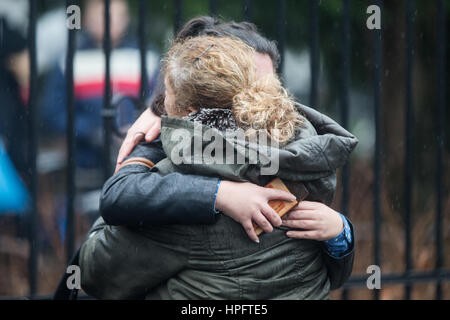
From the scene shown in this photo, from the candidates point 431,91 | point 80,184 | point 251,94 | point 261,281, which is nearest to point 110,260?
point 261,281

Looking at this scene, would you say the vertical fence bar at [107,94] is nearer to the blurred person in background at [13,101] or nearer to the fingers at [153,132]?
the fingers at [153,132]

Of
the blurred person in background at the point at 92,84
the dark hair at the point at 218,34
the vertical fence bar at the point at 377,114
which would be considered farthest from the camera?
the blurred person in background at the point at 92,84

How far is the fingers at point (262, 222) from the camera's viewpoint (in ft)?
5.35

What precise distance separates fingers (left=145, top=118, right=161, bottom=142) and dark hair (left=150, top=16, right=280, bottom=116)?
73 mm

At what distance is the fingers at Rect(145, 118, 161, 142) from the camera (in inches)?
75.4

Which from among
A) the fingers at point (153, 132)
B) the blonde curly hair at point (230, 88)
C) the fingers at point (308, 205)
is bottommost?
the fingers at point (308, 205)

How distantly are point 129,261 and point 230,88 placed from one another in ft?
1.76

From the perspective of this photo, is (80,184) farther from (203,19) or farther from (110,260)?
(110,260)

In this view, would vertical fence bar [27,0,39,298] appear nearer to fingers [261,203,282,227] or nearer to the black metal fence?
the black metal fence

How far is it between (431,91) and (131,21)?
11.3 ft

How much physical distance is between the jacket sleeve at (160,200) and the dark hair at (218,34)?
44cm

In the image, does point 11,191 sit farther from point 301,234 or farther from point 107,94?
point 301,234

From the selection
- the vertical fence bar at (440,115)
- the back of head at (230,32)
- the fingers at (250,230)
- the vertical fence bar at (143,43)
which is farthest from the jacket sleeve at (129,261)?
the vertical fence bar at (440,115)

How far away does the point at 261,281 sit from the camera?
1672 millimetres
